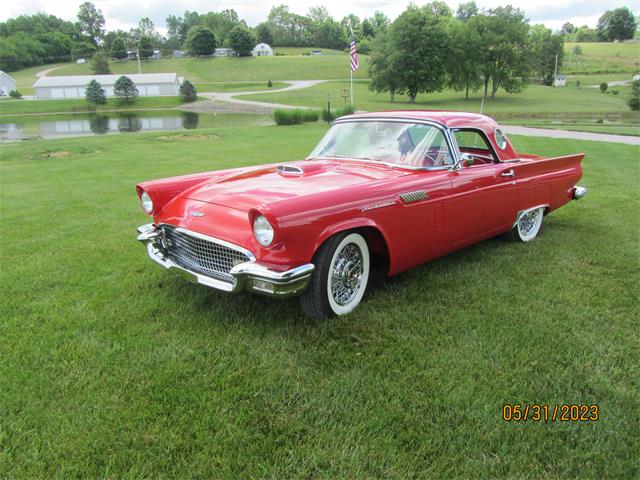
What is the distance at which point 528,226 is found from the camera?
545 cm

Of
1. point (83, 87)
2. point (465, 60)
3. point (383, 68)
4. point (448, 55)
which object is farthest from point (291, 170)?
point (83, 87)

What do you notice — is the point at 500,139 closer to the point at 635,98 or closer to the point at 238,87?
the point at 635,98

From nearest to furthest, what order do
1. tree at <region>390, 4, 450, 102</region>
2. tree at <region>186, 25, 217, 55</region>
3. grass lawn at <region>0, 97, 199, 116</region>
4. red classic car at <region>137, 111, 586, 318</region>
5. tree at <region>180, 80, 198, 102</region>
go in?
1. red classic car at <region>137, 111, 586, 318</region>
2. tree at <region>390, 4, 450, 102</region>
3. grass lawn at <region>0, 97, 199, 116</region>
4. tree at <region>180, 80, 198, 102</region>
5. tree at <region>186, 25, 217, 55</region>

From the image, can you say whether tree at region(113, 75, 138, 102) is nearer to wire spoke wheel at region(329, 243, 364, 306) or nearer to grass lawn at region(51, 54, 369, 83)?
grass lawn at region(51, 54, 369, 83)

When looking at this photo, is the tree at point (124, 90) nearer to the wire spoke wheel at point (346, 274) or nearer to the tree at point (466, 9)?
the wire spoke wheel at point (346, 274)

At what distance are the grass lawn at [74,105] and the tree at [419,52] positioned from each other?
2683cm

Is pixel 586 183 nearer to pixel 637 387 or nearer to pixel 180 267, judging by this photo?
pixel 637 387

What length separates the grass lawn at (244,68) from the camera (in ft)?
266

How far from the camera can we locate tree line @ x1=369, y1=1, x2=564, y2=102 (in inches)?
1877

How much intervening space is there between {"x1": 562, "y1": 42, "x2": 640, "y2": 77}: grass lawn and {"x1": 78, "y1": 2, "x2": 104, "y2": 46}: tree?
12308cm

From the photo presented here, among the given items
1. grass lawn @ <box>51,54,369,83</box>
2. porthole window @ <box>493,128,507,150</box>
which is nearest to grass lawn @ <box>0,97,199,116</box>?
grass lawn @ <box>51,54,369,83</box>

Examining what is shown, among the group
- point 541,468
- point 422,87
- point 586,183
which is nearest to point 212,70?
point 422,87
